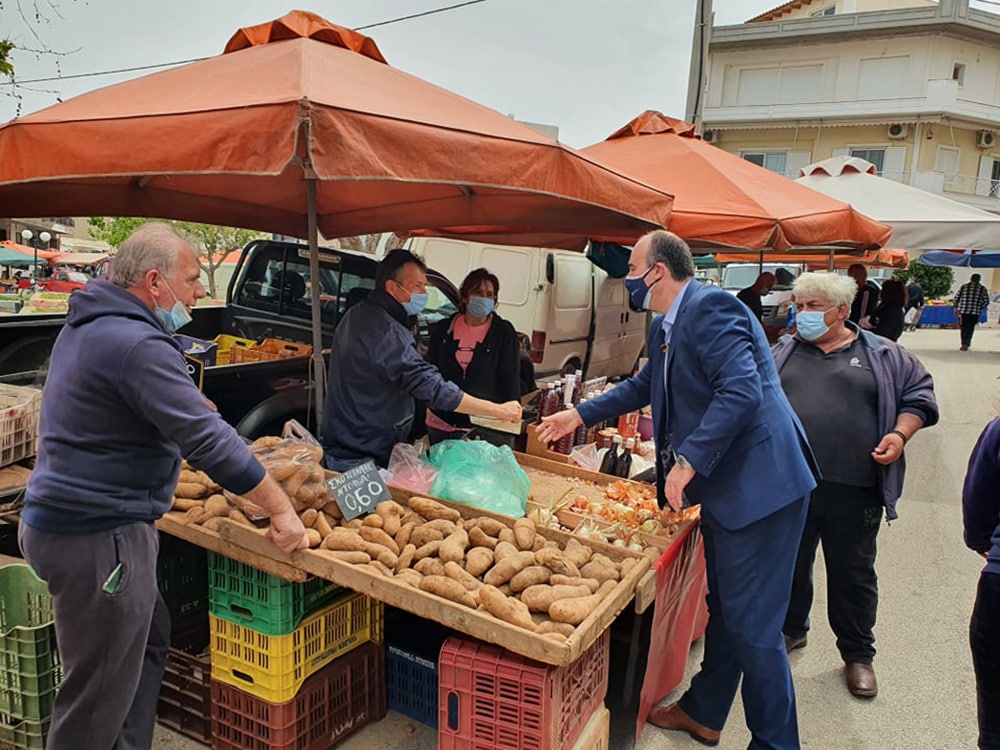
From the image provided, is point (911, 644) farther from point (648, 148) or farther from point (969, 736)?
point (648, 148)

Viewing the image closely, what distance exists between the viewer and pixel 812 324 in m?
3.55

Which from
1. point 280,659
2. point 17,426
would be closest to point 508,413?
point 280,659

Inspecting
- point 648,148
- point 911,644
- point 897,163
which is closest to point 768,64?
point 897,163

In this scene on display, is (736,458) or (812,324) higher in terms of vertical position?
(812,324)

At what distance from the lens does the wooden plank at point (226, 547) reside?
8.24ft

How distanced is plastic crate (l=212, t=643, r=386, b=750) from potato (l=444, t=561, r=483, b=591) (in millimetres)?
787

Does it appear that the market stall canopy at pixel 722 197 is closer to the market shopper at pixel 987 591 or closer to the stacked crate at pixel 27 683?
the market shopper at pixel 987 591

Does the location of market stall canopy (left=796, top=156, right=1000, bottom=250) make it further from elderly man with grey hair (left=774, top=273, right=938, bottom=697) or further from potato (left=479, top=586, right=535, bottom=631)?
potato (left=479, top=586, right=535, bottom=631)

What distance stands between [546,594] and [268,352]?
4.13 metres

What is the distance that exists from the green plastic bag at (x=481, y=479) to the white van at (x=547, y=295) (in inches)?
201

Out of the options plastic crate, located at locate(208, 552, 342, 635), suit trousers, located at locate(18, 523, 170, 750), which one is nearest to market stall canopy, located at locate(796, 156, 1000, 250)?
plastic crate, located at locate(208, 552, 342, 635)

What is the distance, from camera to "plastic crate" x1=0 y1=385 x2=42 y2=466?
3.61 m

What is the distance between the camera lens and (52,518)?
80.2 inches

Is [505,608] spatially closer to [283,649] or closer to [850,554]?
[283,649]
